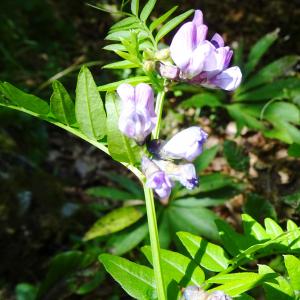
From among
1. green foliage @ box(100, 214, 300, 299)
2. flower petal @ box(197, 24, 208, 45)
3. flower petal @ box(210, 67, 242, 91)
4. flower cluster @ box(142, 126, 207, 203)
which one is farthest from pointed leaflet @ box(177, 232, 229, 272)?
flower petal @ box(197, 24, 208, 45)

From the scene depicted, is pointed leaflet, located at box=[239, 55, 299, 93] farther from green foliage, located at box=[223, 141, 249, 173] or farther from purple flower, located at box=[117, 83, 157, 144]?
purple flower, located at box=[117, 83, 157, 144]

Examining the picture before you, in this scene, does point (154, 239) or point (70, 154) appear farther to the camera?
point (70, 154)

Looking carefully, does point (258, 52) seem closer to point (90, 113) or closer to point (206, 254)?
point (206, 254)

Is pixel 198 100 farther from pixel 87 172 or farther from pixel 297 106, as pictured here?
pixel 87 172

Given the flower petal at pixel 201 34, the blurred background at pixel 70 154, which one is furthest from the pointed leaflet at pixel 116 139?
the blurred background at pixel 70 154

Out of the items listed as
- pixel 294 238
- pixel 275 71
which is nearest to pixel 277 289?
pixel 294 238

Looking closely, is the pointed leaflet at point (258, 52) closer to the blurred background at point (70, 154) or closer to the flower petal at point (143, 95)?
the blurred background at point (70, 154)
